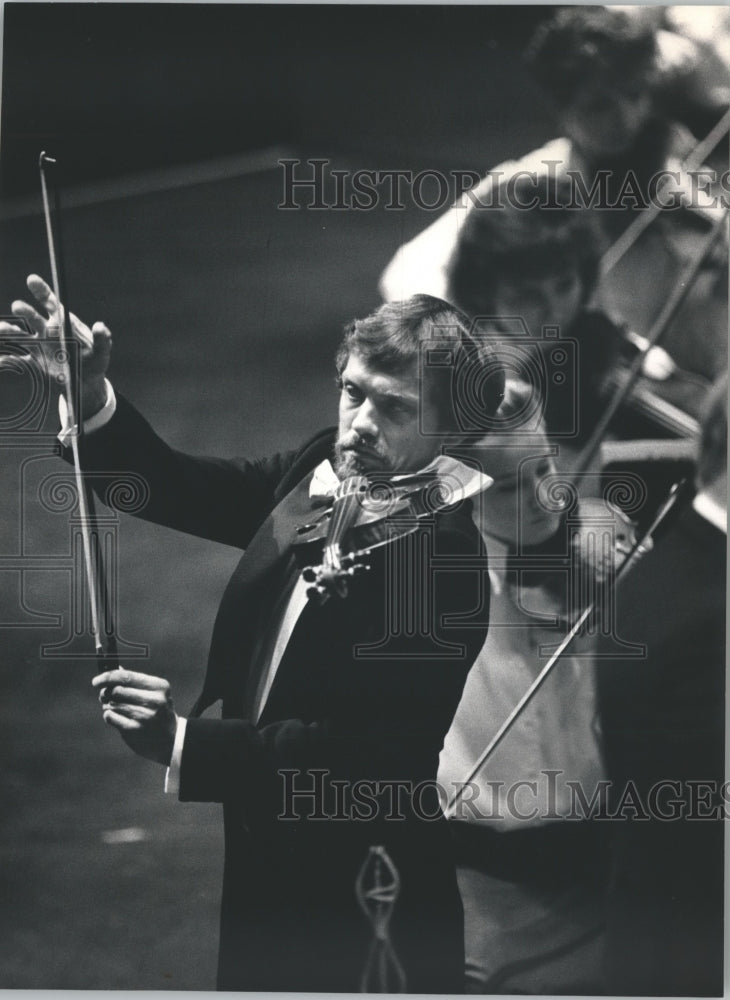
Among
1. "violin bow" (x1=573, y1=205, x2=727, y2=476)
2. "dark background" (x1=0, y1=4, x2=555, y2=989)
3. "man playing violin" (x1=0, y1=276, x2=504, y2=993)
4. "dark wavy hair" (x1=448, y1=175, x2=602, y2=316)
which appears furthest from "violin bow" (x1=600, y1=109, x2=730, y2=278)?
"man playing violin" (x1=0, y1=276, x2=504, y2=993)

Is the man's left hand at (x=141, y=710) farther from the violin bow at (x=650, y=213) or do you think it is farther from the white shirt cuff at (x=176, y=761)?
the violin bow at (x=650, y=213)

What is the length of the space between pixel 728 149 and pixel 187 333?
6.82ft

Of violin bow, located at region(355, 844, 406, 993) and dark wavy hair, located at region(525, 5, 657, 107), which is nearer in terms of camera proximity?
violin bow, located at region(355, 844, 406, 993)

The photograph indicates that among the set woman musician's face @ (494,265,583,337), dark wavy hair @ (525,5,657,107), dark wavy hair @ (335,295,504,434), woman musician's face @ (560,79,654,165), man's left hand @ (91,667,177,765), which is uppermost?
dark wavy hair @ (525,5,657,107)

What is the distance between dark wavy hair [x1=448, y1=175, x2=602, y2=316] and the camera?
160 inches

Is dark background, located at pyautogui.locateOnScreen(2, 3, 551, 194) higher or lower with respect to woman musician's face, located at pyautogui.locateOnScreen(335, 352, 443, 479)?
higher

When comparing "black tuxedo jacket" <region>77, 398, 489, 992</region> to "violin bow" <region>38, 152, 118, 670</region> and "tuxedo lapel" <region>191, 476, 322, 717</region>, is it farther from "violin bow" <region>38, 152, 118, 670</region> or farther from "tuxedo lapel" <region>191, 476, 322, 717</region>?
"violin bow" <region>38, 152, 118, 670</region>

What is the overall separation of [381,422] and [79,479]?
111 centimetres

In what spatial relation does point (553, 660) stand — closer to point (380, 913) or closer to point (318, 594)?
point (318, 594)

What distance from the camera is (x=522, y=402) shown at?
4043mm

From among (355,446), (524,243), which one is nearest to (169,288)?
(355,446)

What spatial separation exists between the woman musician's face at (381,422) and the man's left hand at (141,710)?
40.2 inches

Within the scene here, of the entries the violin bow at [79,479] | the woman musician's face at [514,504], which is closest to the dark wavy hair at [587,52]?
the woman musician's face at [514,504]

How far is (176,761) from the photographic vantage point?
4.00 metres
